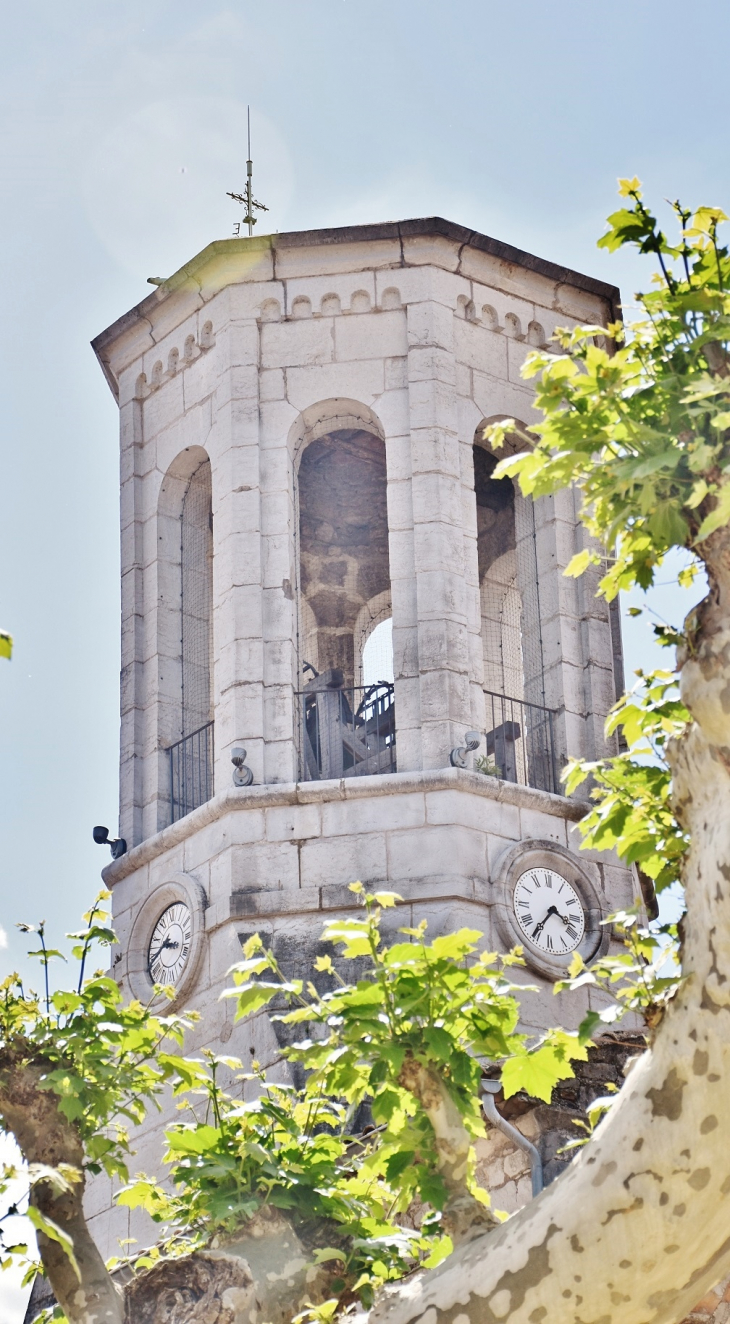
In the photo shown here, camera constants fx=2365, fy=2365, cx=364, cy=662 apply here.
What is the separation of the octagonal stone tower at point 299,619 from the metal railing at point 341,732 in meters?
0.03

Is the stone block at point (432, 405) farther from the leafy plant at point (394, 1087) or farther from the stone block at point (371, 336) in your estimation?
the leafy plant at point (394, 1087)

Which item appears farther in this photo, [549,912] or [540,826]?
[540,826]

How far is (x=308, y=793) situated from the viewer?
18656mm

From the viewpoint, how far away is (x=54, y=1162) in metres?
11.2

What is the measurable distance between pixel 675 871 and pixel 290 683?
9.57m

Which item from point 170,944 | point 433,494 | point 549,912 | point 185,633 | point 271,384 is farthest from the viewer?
point 185,633

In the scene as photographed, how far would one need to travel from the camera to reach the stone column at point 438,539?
1898 cm

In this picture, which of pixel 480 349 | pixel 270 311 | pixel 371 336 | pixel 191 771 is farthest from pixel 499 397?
pixel 191 771

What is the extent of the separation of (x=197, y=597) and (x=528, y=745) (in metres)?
3.39

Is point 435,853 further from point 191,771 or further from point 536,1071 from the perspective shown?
point 536,1071

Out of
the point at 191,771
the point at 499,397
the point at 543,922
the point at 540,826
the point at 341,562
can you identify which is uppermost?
the point at 499,397

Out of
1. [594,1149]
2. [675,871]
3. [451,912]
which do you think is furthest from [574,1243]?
[451,912]

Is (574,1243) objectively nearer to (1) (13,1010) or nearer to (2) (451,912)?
(1) (13,1010)

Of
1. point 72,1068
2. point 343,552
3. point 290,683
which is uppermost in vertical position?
point 343,552
